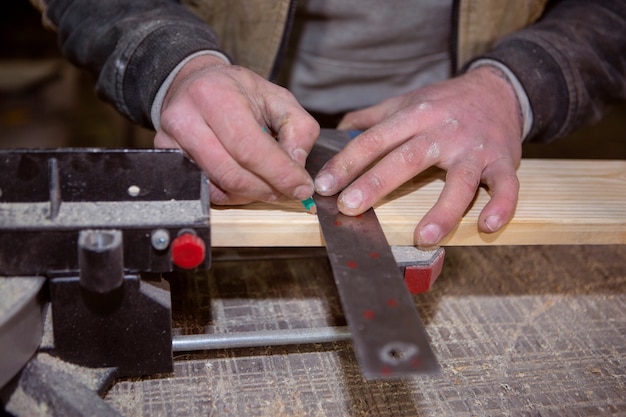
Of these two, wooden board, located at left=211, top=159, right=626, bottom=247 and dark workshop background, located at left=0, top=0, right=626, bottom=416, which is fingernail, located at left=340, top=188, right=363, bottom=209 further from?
dark workshop background, located at left=0, top=0, right=626, bottom=416

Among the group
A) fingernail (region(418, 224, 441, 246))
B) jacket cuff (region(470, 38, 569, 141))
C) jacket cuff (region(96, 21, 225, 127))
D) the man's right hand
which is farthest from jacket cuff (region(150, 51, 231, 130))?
jacket cuff (region(470, 38, 569, 141))

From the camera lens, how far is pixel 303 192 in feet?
3.10

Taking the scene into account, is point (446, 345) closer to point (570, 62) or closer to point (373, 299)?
point (373, 299)

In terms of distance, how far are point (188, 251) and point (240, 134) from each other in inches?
7.3

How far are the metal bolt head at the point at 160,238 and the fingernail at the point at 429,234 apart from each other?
390mm

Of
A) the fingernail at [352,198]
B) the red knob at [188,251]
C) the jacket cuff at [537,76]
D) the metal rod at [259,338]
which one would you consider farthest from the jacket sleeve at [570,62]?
the red knob at [188,251]

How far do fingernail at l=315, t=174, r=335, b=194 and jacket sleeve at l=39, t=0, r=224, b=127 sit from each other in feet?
1.17

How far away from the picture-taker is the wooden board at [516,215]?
98 centimetres

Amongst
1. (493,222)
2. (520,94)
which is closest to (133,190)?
(493,222)

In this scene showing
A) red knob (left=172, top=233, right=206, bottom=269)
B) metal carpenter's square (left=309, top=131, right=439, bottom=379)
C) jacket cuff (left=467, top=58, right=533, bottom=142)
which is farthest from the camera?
jacket cuff (left=467, top=58, right=533, bottom=142)

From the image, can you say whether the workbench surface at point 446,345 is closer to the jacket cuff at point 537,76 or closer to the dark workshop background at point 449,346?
the dark workshop background at point 449,346

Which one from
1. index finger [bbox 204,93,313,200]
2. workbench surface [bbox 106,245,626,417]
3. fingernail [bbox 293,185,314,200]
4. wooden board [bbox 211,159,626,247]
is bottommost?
workbench surface [bbox 106,245,626,417]

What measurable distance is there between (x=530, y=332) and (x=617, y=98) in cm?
72

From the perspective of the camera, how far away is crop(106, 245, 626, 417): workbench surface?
962 millimetres
